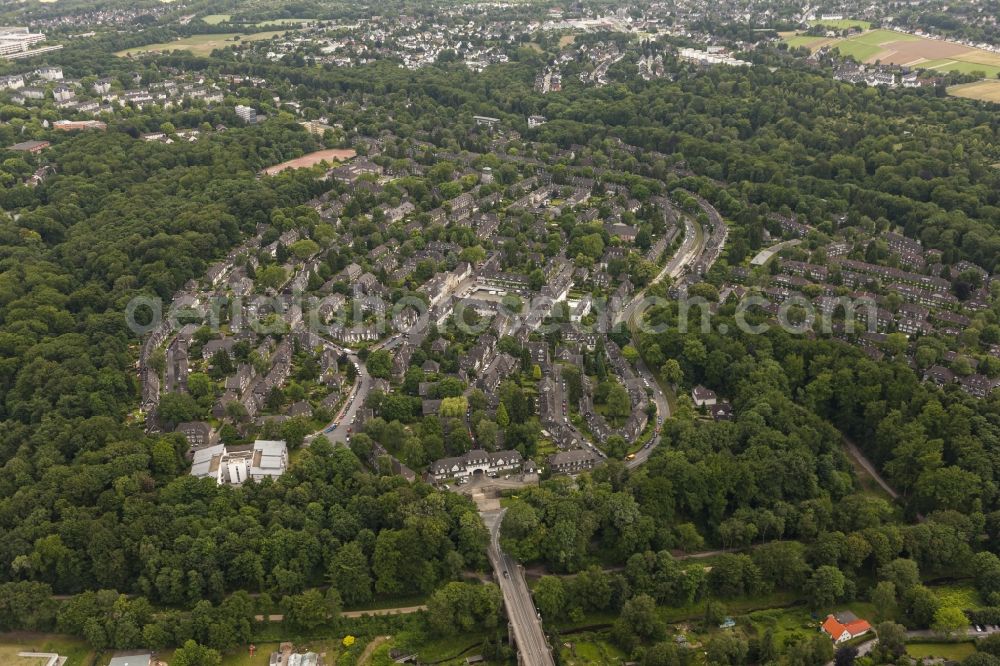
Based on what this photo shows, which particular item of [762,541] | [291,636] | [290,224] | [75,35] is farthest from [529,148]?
[75,35]

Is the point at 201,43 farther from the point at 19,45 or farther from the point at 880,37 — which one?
the point at 880,37

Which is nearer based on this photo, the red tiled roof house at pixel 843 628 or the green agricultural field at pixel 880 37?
the red tiled roof house at pixel 843 628

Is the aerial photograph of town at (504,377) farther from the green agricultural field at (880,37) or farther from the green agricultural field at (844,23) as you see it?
the green agricultural field at (844,23)

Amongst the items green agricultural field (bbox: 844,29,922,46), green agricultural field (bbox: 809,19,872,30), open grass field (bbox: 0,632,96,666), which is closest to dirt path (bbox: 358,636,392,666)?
open grass field (bbox: 0,632,96,666)

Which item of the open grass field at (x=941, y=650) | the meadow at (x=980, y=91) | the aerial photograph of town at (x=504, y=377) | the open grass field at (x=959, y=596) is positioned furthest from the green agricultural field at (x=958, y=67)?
the open grass field at (x=941, y=650)

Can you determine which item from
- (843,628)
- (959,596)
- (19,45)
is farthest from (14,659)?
(19,45)

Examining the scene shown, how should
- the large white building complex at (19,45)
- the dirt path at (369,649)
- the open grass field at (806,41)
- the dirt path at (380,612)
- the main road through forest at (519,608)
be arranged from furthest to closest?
the open grass field at (806,41) < the large white building complex at (19,45) < the dirt path at (380,612) < the dirt path at (369,649) < the main road through forest at (519,608)

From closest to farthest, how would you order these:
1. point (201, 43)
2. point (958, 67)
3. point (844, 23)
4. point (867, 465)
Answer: point (867, 465) → point (958, 67) → point (201, 43) → point (844, 23)

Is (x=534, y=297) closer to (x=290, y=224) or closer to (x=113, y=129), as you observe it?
(x=290, y=224)

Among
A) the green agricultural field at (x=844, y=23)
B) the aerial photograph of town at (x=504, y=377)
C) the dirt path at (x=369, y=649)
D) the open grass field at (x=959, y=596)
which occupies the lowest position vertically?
the open grass field at (x=959, y=596)
